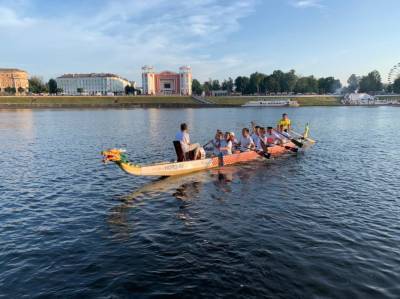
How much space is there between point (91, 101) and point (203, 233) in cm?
14520

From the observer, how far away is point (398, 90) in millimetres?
189750

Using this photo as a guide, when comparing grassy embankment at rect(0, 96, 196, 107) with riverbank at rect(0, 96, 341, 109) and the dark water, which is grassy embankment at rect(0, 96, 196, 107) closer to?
riverbank at rect(0, 96, 341, 109)

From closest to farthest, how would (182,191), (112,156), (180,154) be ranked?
(112,156)
(182,191)
(180,154)

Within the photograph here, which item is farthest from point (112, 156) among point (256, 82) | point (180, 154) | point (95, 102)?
point (256, 82)

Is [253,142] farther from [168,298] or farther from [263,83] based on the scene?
[263,83]

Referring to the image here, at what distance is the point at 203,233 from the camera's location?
38.5 ft

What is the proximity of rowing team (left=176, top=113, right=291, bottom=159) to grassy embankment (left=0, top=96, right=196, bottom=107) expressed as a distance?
113 meters

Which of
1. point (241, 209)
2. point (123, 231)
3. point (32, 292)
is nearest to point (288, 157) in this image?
point (241, 209)

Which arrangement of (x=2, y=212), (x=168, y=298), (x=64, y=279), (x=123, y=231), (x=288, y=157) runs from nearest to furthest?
(x=168, y=298), (x=64, y=279), (x=123, y=231), (x=2, y=212), (x=288, y=157)

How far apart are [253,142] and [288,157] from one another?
385cm

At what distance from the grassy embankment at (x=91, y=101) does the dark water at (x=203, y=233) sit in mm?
122581

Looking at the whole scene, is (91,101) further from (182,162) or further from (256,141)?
(182,162)

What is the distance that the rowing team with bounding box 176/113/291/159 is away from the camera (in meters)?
20.0

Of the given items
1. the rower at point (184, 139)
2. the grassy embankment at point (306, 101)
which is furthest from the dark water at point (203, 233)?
the grassy embankment at point (306, 101)
